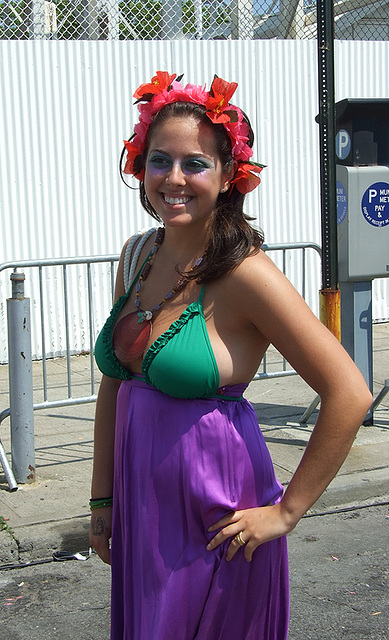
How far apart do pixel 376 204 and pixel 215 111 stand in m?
4.04

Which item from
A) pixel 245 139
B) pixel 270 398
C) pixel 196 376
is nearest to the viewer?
pixel 196 376

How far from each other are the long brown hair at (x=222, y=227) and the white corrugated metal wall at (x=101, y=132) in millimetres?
5969

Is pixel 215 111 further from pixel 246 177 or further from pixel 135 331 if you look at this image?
pixel 135 331

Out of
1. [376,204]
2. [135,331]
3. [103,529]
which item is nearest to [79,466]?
[376,204]

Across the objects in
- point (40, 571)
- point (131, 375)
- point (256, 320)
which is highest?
point (256, 320)

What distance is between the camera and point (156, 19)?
335 inches

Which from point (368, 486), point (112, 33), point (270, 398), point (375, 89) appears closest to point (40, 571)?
point (368, 486)

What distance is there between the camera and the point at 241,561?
200 cm

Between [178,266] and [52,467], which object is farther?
[52,467]

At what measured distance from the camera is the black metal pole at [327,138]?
16.7 ft

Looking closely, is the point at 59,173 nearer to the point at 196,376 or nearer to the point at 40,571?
the point at 40,571

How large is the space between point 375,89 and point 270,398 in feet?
14.1

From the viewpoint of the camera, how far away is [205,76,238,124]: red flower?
2072mm

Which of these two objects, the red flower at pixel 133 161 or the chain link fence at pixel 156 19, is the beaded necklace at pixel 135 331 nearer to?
the red flower at pixel 133 161
